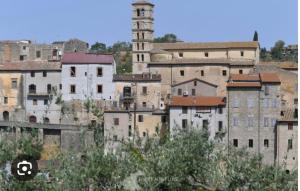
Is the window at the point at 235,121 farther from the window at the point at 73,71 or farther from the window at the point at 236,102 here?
the window at the point at 73,71

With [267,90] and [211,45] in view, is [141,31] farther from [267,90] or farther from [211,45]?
[267,90]

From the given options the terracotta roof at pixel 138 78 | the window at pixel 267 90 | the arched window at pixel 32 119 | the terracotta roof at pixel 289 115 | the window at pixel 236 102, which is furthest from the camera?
the arched window at pixel 32 119

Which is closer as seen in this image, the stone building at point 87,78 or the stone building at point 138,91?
the stone building at point 138,91

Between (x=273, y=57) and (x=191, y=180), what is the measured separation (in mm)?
58109

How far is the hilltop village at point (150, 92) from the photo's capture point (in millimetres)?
39438

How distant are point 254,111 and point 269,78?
171cm

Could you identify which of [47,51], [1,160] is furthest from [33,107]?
[1,160]

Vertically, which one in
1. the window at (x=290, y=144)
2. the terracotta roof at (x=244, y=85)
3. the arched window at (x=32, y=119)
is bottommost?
the window at (x=290, y=144)

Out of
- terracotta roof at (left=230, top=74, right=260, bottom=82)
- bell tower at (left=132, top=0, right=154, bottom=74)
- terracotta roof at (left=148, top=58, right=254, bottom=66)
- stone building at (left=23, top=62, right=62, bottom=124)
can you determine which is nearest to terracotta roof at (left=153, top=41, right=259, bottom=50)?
bell tower at (left=132, top=0, right=154, bottom=74)

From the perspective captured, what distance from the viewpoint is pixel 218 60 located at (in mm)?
45656

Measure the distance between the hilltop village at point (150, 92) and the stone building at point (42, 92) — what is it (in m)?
0.05

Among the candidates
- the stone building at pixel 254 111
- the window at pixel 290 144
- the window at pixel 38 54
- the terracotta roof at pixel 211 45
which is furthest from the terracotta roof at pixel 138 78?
the window at pixel 290 144

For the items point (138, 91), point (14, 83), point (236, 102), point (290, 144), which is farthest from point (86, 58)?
point (290, 144)

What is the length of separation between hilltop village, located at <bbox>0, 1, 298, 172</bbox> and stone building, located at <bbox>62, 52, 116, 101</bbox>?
0.05 metres
